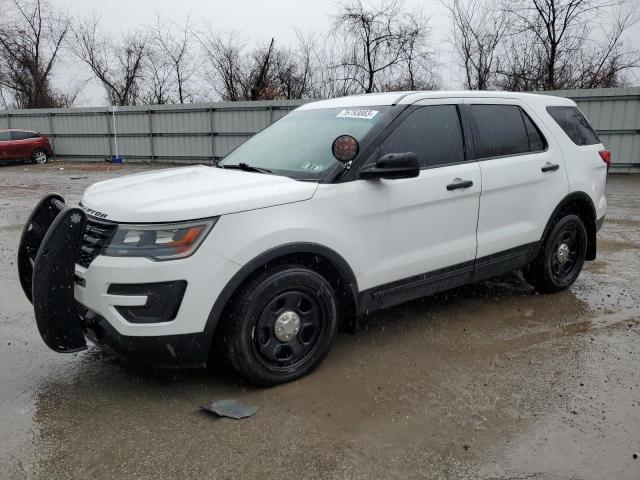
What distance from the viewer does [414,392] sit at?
3385 millimetres

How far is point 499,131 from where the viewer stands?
4531 mm

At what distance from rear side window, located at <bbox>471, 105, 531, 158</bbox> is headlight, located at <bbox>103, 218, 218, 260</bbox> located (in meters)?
2.38

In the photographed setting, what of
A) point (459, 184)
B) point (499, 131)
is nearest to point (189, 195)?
point (459, 184)

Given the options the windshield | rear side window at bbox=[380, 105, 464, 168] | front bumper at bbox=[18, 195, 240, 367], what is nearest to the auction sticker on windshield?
the windshield

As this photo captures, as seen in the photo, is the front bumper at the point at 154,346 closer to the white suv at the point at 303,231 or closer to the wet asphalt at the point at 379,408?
the white suv at the point at 303,231

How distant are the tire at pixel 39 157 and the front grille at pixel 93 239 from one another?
22787 millimetres

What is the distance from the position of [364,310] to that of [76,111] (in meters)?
24.5

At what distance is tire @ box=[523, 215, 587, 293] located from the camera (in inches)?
197

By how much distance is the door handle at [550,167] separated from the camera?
4742 mm

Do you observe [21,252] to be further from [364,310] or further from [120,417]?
[364,310]

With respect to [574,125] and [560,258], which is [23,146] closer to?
[574,125]

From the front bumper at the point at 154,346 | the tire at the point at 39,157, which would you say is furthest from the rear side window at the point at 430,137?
the tire at the point at 39,157

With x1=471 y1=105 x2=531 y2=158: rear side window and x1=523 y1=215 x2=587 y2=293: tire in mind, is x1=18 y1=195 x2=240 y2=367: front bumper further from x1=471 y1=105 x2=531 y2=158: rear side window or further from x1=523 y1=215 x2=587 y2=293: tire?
x1=523 y1=215 x2=587 y2=293: tire

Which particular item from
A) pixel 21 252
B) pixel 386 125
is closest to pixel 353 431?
pixel 386 125
